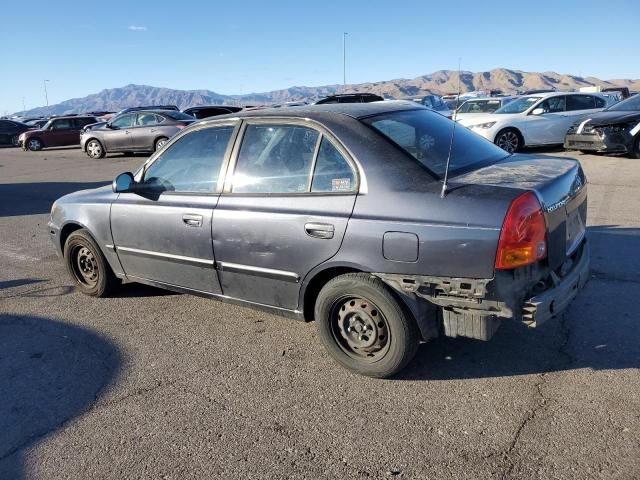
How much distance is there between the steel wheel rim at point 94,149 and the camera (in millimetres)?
19469

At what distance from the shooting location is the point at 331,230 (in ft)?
10.8

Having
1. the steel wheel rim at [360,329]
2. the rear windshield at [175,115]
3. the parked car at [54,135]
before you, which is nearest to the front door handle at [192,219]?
the steel wheel rim at [360,329]

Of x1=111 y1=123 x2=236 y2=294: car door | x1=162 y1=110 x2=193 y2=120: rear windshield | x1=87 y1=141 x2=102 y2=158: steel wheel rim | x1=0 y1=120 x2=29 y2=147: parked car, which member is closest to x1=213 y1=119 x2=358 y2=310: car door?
x1=111 y1=123 x2=236 y2=294: car door

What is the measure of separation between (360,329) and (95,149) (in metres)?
18.6

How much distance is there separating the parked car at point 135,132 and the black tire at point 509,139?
30.9 feet

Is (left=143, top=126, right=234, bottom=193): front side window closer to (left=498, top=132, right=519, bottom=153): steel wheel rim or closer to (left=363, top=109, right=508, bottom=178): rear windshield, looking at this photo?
(left=363, top=109, right=508, bottom=178): rear windshield

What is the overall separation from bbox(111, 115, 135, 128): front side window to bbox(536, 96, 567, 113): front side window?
1307cm

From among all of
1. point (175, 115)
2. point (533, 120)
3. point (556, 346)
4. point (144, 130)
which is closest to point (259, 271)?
point (556, 346)

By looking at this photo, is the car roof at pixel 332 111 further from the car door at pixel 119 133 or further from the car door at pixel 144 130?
the car door at pixel 119 133

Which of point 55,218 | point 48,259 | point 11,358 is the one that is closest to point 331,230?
point 11,358

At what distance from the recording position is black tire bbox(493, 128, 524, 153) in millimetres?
13633

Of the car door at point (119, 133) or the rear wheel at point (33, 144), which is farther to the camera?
the rear wheel at point (33, 144)

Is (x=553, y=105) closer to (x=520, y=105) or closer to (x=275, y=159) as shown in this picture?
(x=520, y=105)

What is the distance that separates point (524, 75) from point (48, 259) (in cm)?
21160
